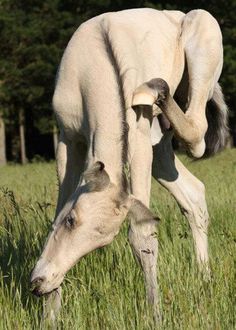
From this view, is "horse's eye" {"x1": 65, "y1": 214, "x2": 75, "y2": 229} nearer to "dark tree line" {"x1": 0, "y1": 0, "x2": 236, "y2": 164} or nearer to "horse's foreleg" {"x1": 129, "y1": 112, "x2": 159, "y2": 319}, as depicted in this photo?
"horse's foreleg" {"x1": 129, "y1": 112, "x2": 159, "y2": 319}

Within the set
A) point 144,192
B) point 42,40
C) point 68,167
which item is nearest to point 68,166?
point 68,167

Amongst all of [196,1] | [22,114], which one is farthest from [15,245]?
[22,114]

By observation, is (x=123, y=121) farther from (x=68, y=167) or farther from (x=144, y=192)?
(x=68, y=167)

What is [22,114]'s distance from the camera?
130ft

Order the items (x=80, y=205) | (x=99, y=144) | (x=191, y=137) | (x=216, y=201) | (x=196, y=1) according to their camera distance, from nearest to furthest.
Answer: (x=80, y=205) → (x=99, y=144) → (x=191, y=137) → (x=216, y=201) → (x=196, y=1)

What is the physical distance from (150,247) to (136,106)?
0.79m

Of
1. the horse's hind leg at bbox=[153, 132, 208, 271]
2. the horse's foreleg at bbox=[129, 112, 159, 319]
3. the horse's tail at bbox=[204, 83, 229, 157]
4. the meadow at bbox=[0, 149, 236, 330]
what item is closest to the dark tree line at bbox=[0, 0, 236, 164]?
the horse's tail at bbox=[204, 83, 229, 157]

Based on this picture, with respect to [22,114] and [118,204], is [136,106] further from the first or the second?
[22,114]

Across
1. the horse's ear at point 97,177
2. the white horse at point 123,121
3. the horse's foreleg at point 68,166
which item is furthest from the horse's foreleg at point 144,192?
the horse's ear at point 97,177

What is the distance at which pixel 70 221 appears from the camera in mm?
4250

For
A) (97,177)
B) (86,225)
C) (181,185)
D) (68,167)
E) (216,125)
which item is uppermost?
(97,177)

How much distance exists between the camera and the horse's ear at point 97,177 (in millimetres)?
4148

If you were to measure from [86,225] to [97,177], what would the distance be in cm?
24

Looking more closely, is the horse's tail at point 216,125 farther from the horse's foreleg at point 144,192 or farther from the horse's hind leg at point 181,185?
the horse's foreleg at point 144,192
